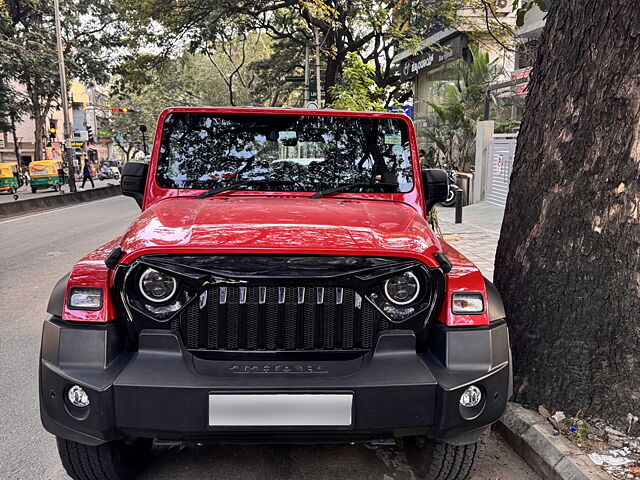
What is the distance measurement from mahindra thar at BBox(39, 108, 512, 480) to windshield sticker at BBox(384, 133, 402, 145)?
1.20 meters

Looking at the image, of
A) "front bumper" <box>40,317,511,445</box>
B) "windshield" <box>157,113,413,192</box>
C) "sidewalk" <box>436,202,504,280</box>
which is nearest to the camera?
"front bumper" <box>40,317,511,445</box>

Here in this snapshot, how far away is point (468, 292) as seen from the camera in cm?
244

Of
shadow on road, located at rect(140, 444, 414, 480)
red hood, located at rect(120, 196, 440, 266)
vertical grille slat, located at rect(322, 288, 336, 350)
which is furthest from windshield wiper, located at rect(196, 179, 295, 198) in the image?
shadow on road, located at rect(140, 444, 414, 480)

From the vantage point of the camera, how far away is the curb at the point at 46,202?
55.2 ft

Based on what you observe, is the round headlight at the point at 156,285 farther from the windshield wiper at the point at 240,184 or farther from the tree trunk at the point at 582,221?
the tree trunk at the point at 582,221

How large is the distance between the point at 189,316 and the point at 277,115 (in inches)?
70.3

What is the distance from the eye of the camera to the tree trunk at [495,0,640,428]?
2.85 meters

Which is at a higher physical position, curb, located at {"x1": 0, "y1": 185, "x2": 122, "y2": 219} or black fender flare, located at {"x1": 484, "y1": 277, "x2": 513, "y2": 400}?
black fender flare, located at {"x1": 484, "y1": 277, "x2": 513, "y2": 400}

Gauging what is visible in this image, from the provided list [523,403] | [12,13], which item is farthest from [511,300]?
[12,13]

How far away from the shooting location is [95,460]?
252 centimetres

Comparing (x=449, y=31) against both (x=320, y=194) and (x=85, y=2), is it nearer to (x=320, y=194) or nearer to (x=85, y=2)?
(x=85, y=2)

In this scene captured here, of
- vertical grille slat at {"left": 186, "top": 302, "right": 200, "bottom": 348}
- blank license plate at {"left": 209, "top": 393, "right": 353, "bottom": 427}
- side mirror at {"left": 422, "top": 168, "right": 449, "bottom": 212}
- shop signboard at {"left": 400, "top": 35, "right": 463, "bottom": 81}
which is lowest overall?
blank license plate at {"left": 209, "top": 393, "right": 353, "bottom": 427}

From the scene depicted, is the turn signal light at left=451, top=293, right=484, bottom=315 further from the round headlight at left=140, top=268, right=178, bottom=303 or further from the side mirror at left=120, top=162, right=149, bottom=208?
the side mirror at left=120, top=162, right=149, bottom=208

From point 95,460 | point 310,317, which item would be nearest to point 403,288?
point 310,317
